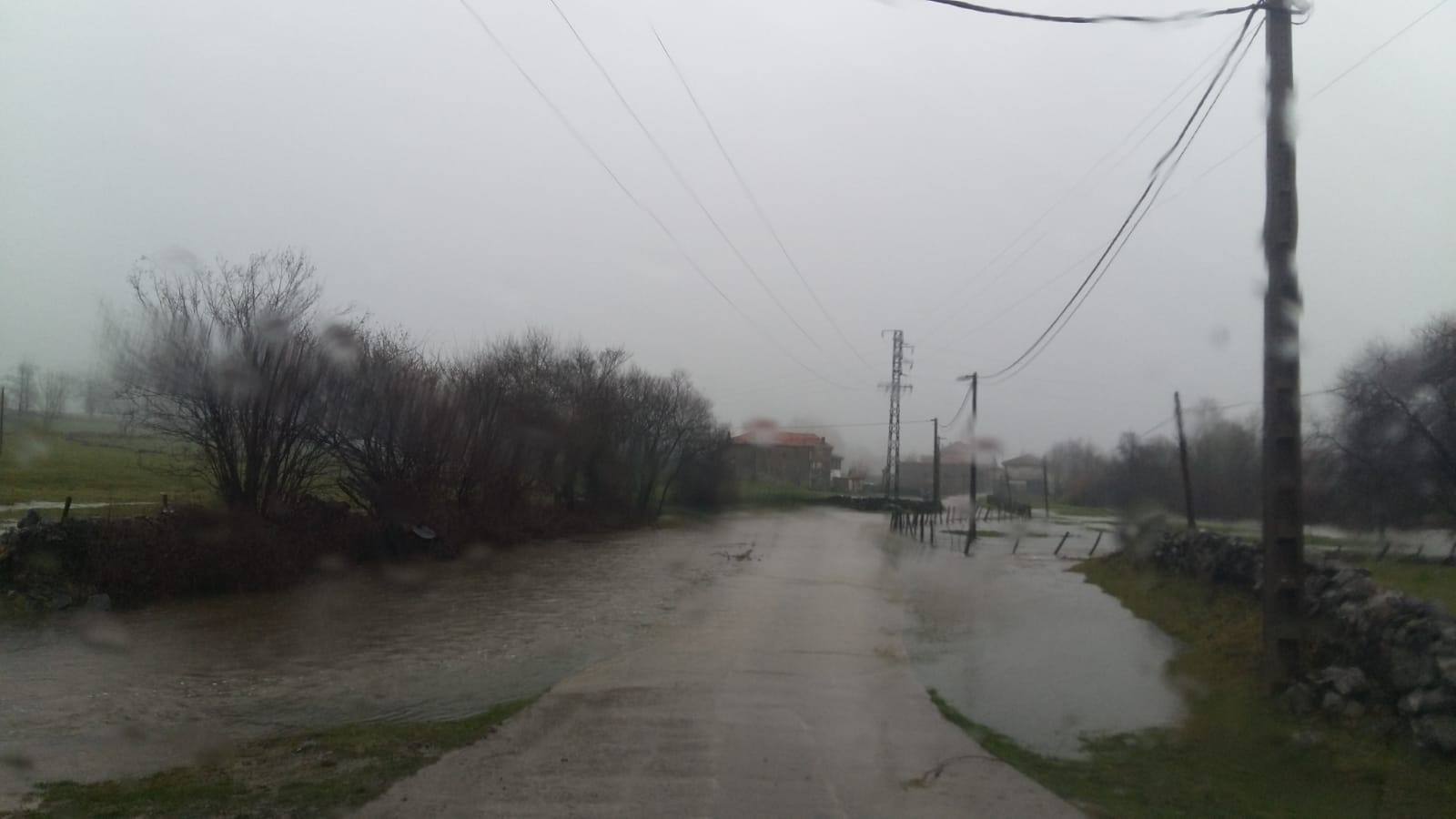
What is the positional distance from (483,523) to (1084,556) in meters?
20.9

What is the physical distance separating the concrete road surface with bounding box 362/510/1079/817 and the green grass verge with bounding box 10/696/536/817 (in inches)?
12.1

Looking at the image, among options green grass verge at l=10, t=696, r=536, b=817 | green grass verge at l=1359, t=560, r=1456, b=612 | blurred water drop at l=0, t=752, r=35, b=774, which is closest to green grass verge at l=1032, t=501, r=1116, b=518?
green grass verge at l=1359, t=560, r=1456, b=612

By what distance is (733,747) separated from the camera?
8125 mm

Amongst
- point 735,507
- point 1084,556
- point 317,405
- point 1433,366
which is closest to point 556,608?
point 317,405

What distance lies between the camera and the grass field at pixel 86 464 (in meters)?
23.1

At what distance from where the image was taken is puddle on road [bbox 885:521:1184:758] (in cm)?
997

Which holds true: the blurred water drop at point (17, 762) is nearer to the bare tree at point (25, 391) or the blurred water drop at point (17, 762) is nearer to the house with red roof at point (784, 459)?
the bare tree at point (25, 391)

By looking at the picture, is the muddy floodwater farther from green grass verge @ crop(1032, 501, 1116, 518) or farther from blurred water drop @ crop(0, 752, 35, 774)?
green grass verge @ crop(1032, 501, 1116, 518)

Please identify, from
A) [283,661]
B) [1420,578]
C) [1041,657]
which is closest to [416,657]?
[283,661]

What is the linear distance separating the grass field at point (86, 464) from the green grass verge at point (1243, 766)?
19.6 meters

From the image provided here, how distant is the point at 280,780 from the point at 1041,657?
10.0 metres

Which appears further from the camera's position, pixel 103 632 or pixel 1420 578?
pixel 1420 578

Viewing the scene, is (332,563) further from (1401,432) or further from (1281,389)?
(1401,432)

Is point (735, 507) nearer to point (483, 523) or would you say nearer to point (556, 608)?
point (483, 523)
